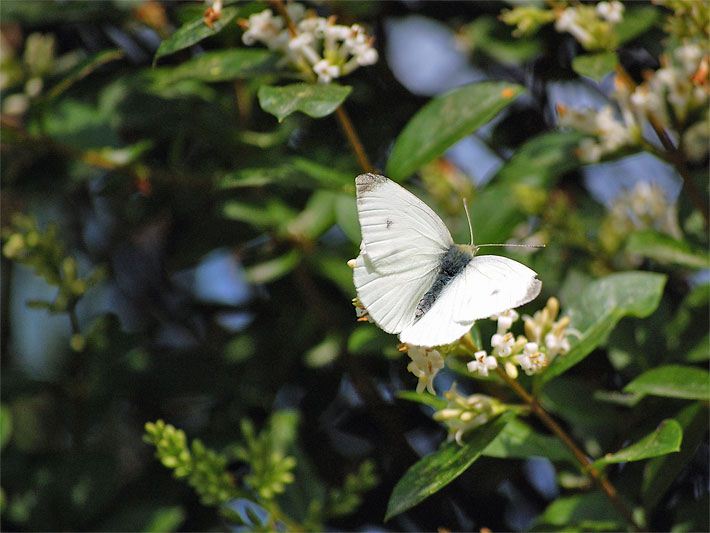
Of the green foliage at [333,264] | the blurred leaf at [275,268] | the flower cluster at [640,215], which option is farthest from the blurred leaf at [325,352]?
the flower cluster at [640,215]

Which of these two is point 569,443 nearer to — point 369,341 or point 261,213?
point 369,341

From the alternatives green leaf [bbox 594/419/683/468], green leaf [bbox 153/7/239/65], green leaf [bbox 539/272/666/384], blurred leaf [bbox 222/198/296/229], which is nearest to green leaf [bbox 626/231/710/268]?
green leaf [bbox 539/272/666/384]

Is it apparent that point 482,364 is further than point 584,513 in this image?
No

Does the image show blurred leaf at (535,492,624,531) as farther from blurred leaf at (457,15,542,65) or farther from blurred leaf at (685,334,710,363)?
blurred leaf at (457,15,542,65)

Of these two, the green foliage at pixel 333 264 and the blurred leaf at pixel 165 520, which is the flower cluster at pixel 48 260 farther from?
the blurred leaf at pixel 165 520

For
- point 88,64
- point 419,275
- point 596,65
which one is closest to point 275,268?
point 88,64
